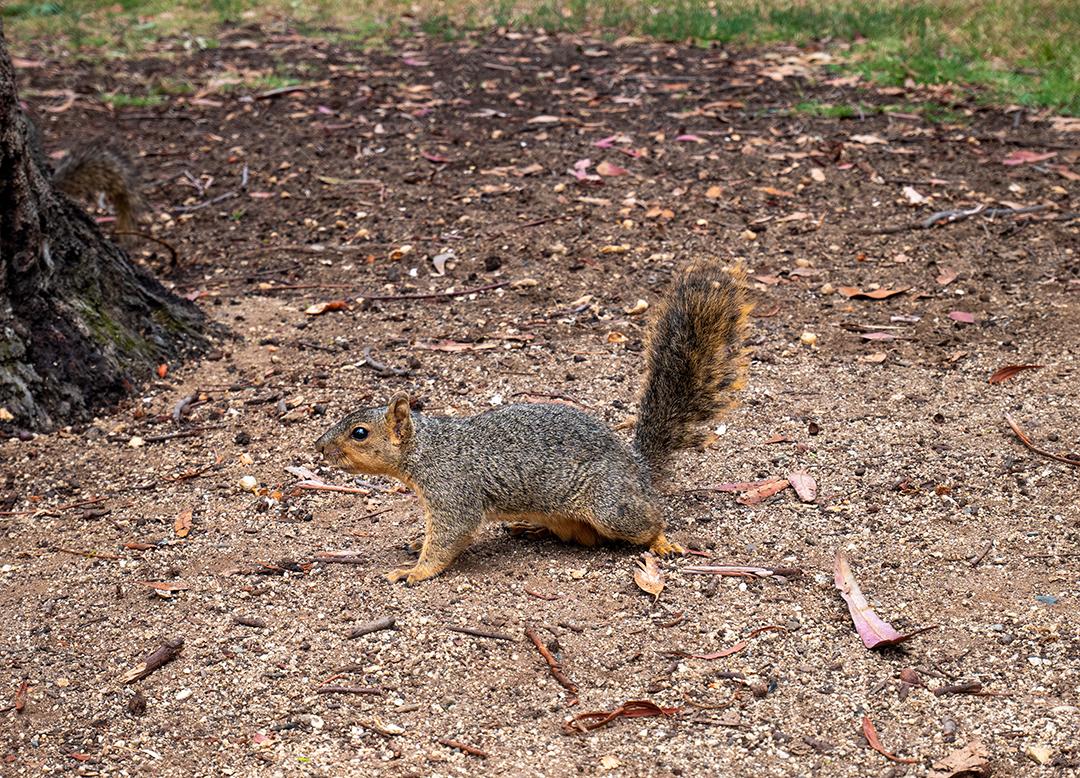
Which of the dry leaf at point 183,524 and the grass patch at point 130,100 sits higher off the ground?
the grass patch at point 130,100

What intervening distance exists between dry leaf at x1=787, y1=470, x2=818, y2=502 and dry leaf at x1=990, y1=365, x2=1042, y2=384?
48.9 inches

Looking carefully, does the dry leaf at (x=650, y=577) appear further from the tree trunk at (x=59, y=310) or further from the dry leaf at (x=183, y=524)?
the tree trunk at (x=59, y=310)

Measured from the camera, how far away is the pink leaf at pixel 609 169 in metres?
7.93

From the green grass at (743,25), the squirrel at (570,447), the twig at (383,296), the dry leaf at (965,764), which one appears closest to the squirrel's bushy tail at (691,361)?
the squirrel at (570,447)

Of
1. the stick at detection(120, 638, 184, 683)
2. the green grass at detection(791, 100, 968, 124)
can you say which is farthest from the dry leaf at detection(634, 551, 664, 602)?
the green grass at detection(791, 100, 968, 124)

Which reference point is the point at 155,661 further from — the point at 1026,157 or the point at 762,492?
the point at 1026,157

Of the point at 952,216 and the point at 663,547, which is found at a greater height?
the point at 952,216

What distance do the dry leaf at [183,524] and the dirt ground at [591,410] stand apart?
3 centimetres

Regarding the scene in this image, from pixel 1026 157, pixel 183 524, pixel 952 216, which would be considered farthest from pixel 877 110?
pixel 183 524

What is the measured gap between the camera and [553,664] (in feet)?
11.7

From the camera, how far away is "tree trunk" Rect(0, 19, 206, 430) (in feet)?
16.8

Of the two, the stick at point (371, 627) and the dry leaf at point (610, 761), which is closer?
the dry leaf at point (610, 761)

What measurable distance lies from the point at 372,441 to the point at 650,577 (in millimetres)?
1062

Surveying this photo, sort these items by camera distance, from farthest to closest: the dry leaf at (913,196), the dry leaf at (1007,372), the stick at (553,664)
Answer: the dry leaf at (913,196)
the dry leaf at (1007,372)
the stick at (553,664)
